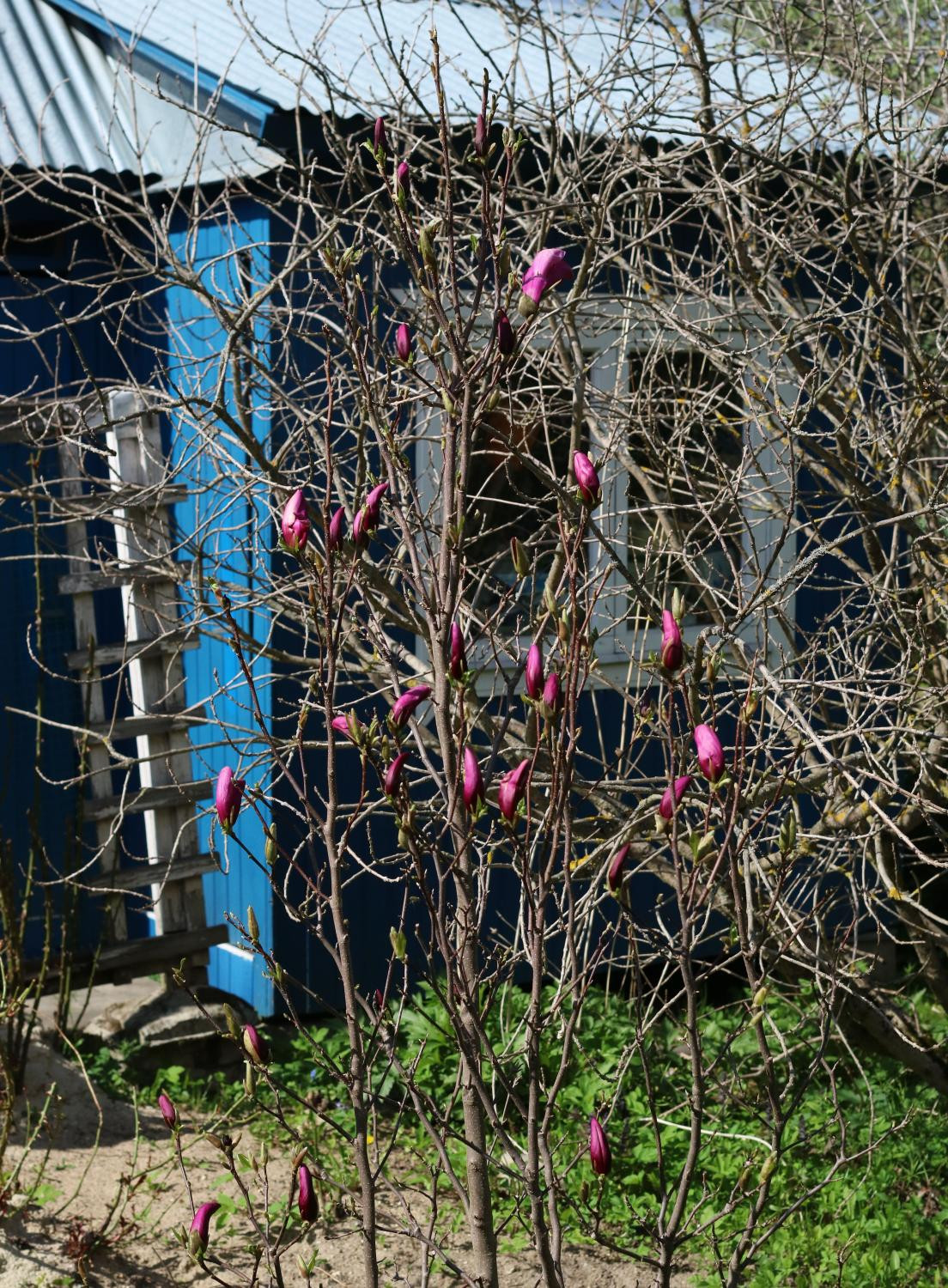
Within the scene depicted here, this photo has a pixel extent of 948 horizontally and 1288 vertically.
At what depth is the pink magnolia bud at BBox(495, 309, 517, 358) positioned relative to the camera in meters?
2.04

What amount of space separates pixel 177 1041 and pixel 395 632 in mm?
1894

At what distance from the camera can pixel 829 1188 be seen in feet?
14.9

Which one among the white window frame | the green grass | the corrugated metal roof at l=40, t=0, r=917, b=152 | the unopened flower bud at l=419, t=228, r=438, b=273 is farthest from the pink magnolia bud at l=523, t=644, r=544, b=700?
the corrugated metal roof at l=40, t=0, r=917, b=152

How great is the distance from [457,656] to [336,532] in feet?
0.89

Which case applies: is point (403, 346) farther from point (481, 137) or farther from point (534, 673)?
point (534, 673)

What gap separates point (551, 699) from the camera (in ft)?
6.38

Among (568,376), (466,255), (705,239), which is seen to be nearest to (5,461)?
(466,255)

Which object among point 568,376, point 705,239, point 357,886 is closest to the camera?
point 568,376

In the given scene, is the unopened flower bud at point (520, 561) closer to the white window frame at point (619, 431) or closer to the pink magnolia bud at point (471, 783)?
the pink magnolia bud at point (471, 783)

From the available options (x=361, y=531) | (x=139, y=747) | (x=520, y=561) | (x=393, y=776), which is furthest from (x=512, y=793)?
(x=139, y=747)

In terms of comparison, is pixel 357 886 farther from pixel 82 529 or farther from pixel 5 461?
pixel 5 461

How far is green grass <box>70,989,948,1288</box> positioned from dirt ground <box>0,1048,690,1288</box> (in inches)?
8.0

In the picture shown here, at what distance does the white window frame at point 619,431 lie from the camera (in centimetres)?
427

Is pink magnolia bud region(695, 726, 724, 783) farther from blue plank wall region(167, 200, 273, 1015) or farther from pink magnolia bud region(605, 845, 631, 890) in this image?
blue plank wall region(167, 200, 273, 1015)
